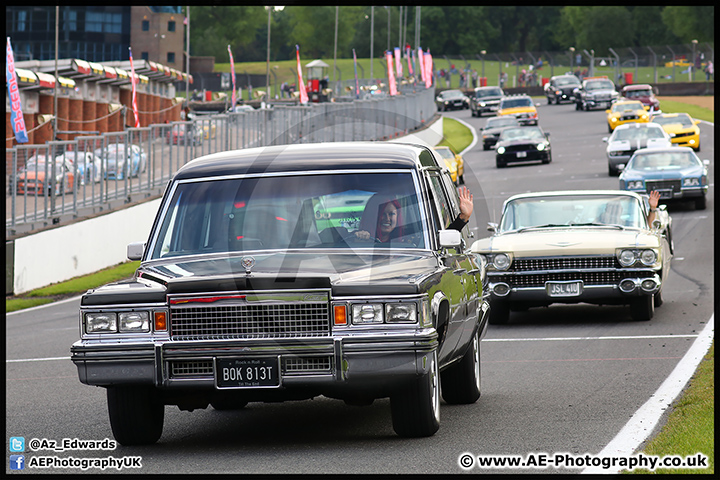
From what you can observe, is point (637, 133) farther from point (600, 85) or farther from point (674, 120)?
point (600, 85)

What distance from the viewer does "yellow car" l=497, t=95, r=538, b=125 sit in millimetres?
62991

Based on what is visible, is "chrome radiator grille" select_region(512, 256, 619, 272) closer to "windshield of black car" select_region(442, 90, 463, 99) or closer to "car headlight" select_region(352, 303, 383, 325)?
"car headlight" select_region(352, 303, 383, 325)

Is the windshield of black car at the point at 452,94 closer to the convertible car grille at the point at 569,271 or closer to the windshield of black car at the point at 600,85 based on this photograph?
the windshield of black car at the point at 600,85

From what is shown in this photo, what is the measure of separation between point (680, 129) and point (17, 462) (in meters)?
39.9

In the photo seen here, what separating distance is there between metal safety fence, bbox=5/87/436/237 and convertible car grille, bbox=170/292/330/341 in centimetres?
969

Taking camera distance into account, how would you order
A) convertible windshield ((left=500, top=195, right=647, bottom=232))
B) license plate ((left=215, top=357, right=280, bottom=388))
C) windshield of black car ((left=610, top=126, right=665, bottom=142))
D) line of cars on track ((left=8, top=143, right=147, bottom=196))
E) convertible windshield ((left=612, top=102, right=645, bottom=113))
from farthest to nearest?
convertible windshield ((left=612, top=102, right=645, bottom=113)), windshield of black car ((left=610, top=126, right=665, bottom=142)), line of cars on track ((left=8, top=143, right=147, bottom=196)), convertible windshield ((left=500, top=195, right=647, bottom=232)), license plate ((left=215, top=357, right=280, bottom=388))

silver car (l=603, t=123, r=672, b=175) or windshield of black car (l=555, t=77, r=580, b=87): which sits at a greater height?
windshield of black car (l=555, t=77, r=580, b=87)

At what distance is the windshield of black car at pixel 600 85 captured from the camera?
76062 millimetres

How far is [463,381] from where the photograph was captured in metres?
9.33

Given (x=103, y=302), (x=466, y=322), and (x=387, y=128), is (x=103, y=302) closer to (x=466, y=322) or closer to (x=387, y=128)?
(x=466, y=322)

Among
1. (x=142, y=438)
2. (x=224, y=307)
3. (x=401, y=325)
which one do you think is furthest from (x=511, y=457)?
(x=142, y=438)

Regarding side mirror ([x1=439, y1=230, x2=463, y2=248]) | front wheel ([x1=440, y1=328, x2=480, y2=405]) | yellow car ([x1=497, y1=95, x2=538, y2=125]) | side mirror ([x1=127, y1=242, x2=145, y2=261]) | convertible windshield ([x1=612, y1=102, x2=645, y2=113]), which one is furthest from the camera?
yellow car ([x1=497, y1=95, x2=538, y2=125])

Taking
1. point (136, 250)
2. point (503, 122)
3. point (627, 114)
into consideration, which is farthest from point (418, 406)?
point (627, 114)


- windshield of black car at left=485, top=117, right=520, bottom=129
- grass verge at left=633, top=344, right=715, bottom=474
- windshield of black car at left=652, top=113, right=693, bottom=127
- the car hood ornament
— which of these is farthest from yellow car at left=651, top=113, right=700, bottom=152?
the car hood ornament
